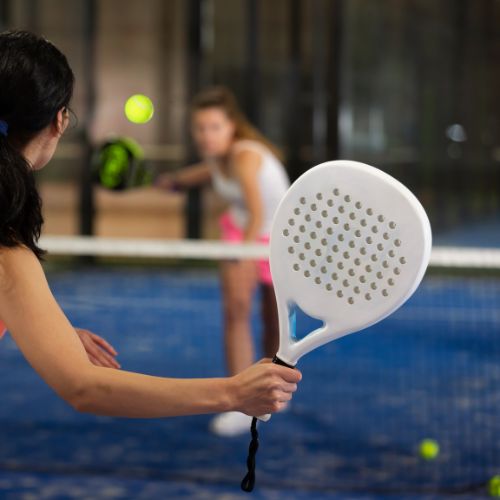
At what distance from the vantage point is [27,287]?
62.9 inches

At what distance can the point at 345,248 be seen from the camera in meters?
1.67

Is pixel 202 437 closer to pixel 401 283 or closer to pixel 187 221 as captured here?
pixel 401 283

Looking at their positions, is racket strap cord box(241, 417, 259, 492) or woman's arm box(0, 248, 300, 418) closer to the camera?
woman's arm box(0, 248, 300, 418)

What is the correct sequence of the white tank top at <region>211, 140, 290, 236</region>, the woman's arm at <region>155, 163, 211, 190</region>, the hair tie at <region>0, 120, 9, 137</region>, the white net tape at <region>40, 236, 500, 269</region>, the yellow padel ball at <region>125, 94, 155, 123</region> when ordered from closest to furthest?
the hair tie at <region>0, 120, 9, 137</region> < the white net tape at <region>40, 236, 500, 269</region> < the white tank top at <region>211, 140, 290, 236</region> < the yellow padel ball at <region>125, 94, 155, 123</region> < the woman's arm at <region>155, 163, 211, 190</region>

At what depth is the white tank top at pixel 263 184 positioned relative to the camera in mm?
4863

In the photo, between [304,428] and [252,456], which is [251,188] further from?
[252,456]

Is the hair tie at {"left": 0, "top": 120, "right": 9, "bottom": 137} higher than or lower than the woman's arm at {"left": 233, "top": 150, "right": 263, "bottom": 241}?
higher

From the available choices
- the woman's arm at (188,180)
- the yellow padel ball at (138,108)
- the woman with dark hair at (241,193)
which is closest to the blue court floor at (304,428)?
the woman with dark hair at (241,193)

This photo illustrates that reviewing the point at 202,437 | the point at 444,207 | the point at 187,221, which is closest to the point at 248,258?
the point at 202,437

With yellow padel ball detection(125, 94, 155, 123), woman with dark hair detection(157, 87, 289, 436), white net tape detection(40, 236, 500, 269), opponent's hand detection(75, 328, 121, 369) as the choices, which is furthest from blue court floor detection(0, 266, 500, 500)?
opponent's hand detection(75, 328, 121, 369)

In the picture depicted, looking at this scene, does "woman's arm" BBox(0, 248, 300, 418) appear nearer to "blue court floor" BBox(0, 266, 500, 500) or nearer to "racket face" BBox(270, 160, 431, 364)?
"racket face" BBox(270, 160, 431, 364)

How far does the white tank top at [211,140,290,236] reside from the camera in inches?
191

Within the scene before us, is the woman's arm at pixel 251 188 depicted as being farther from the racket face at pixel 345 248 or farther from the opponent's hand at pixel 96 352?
the racket face at pixel 345 248

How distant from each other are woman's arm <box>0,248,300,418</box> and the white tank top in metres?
3.24
